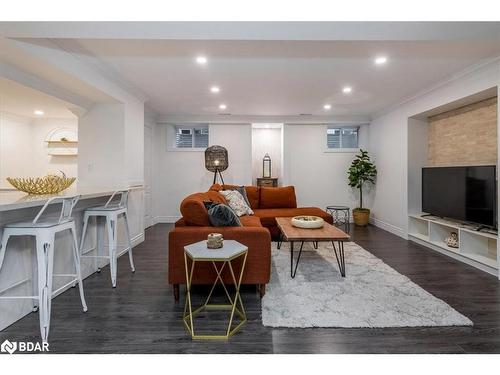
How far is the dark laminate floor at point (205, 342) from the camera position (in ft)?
5.89

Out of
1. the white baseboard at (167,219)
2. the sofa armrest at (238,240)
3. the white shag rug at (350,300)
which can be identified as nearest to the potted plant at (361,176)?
the white shag rug at (350,300)

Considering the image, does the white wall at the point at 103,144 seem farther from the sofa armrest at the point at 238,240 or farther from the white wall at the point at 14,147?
the sofa armrest at the point at 238,240

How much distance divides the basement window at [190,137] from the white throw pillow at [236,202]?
99.7 inches

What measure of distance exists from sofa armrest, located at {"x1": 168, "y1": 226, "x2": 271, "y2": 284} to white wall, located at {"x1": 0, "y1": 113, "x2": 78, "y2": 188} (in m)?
4.18

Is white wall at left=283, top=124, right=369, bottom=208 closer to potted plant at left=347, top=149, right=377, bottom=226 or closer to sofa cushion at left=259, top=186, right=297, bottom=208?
potted plant at left=347, top=149, right=377, bottom=226

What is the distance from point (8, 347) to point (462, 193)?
16.4 feet

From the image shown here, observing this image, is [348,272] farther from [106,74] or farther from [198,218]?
[106,74]

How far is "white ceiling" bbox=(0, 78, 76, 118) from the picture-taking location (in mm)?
3143

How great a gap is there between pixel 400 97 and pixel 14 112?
6.70 meters

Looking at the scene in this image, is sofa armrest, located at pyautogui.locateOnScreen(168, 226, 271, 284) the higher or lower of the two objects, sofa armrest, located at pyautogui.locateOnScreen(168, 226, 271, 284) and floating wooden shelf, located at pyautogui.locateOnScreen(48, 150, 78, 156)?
the lower

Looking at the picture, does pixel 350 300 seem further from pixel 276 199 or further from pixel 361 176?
pixel 361 176

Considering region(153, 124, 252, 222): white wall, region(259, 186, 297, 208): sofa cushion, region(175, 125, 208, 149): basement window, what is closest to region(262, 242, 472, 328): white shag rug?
region(259, 186, 297, 208): sofa cushion

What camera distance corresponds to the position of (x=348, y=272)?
10.2 feet
